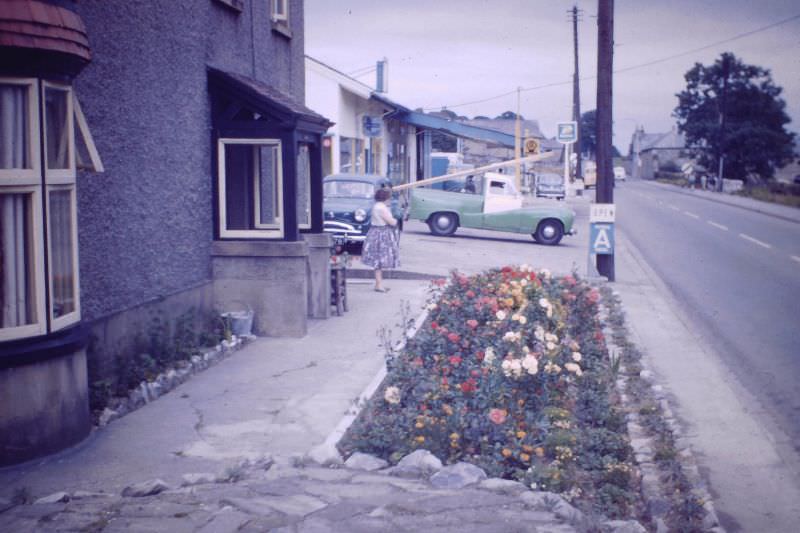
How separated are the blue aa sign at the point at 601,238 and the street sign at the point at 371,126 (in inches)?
586

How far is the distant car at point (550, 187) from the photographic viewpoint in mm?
50750

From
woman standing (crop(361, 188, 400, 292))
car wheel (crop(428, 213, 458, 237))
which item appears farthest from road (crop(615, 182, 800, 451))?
car wheel (crop(428, 213, 458, 237))

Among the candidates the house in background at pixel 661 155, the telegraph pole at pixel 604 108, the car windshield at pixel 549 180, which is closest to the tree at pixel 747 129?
the car windshield at pixel 549 180

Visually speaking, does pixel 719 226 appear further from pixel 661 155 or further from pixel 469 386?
pixel 661 155

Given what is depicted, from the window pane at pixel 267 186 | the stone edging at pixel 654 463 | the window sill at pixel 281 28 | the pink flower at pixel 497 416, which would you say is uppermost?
the window sill at pixel 281 28

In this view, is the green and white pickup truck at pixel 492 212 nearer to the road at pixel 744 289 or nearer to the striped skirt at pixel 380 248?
the road at pixel 744 289

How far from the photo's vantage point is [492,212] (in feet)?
85.3

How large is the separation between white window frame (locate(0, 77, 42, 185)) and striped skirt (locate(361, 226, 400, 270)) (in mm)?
8669

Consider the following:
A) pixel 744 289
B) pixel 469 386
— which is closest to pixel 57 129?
pixel 469 386

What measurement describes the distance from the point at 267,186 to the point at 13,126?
22.9 feet

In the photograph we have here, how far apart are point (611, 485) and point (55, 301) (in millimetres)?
4158

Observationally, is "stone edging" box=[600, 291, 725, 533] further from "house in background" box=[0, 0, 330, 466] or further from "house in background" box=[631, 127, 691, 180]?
"house in background" box=[631, 127, 691, 180]

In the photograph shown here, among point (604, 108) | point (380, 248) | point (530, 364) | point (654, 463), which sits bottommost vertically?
point (654, 463)

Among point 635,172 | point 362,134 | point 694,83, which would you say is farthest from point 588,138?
point 362,134
